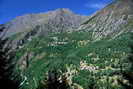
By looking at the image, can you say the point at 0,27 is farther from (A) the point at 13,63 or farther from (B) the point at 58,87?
(B) the point at 58,87

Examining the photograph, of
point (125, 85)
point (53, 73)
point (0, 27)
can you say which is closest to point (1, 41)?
point (0, 27)

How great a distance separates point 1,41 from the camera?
11961 millimetres

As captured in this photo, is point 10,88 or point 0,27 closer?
point 0,27

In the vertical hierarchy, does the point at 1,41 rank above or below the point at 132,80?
above

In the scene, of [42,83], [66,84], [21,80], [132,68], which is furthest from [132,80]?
[21,80]

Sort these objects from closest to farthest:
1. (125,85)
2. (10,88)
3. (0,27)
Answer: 1. (0,27)
2. (10,88)
3. (125,85)

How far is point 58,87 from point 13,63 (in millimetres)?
4589

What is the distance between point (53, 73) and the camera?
1577 centimetres

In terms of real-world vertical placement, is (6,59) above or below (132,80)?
above

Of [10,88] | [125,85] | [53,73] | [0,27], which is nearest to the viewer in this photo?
[0,27]

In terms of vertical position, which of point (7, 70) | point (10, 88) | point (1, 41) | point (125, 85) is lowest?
point (125, 85)

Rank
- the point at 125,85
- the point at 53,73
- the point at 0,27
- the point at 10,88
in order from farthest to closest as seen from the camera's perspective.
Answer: the point at 125,85, the point at 53,73, the point at 10,88, the point at 0,27

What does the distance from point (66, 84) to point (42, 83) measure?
1.37 meters

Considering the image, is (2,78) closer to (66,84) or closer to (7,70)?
(7,70)
